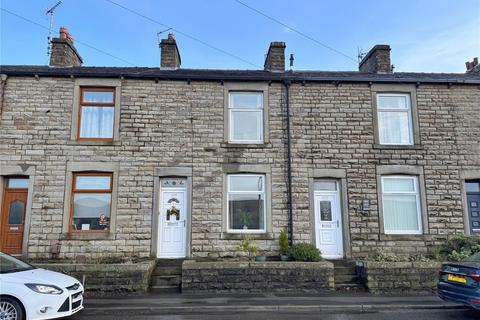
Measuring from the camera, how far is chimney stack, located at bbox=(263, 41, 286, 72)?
42.3 feet

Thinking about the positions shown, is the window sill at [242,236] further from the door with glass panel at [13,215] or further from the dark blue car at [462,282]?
the door with glass panel at [13,215]

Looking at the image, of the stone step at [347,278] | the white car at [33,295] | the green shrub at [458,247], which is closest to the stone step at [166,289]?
the white car at [33,295]

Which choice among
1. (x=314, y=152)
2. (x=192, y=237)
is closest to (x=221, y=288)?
(x=192, y=237)

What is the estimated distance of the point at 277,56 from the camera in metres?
12.9

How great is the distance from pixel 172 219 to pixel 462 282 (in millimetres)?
7559

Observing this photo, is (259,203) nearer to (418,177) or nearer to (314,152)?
(314,152)

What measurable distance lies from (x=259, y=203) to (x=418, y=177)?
5111 millimetres

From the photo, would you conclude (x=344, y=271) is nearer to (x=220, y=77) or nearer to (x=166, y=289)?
(x=166, y=289)

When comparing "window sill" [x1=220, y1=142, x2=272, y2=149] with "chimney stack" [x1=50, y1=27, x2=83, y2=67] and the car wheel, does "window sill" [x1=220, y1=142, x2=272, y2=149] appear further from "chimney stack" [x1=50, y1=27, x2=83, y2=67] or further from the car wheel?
the car wheel

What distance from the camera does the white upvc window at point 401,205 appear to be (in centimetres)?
1123

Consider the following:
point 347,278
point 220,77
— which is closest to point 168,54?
point 220,77

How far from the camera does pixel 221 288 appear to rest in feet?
28.5

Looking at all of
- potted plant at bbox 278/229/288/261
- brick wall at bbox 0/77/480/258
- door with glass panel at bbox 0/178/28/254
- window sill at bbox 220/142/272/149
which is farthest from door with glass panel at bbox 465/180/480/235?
door with glass panel at bbox 0/178/28/254

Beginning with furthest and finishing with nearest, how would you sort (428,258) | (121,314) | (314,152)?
1. (314,152)
2. (428,258)
3. (121,314)
